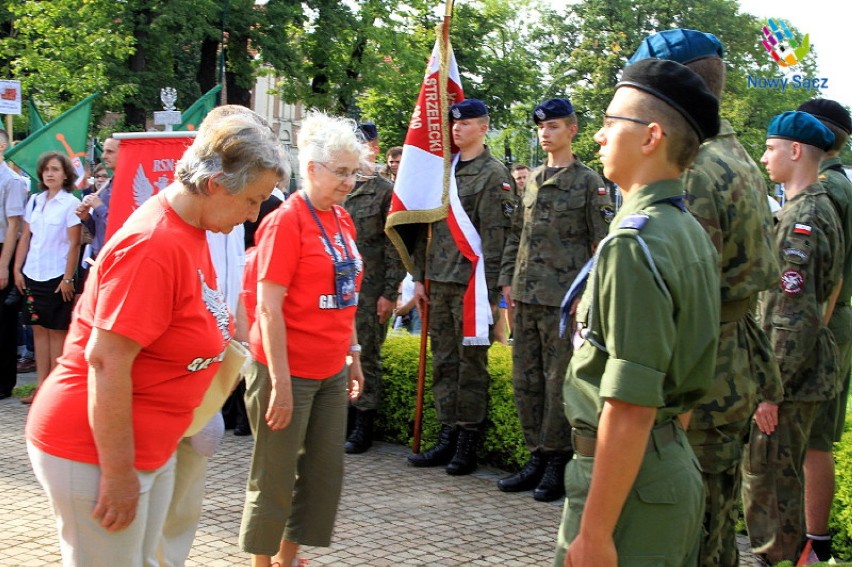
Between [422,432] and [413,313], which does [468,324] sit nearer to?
[422,432]

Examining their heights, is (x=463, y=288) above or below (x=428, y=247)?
below

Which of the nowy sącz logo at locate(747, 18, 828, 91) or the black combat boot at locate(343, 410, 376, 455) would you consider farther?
the nowy sącz logo at locate(747, 18, 828, 91)

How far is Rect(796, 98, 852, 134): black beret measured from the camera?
4980 millimetres

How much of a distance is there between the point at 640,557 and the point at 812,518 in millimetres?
2974

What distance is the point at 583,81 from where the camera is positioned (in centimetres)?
4825

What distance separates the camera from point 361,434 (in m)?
7.36

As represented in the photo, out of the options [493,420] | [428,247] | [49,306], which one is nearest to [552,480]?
[493,420]

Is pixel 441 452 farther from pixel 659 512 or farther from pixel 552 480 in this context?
pixel 659 512

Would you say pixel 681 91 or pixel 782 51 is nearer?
pixel 681 91

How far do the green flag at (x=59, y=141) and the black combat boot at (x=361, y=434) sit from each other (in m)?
4.55

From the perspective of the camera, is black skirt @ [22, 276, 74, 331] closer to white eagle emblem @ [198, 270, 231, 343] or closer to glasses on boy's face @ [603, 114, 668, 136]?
white eagle emblem @ [198, 270, 231, 343]

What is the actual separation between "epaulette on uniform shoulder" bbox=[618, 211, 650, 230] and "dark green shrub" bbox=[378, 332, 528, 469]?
14.5 ft

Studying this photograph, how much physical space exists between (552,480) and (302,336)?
241cm

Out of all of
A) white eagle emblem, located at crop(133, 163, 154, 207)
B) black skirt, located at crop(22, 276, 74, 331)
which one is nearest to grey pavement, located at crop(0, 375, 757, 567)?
black skirt, located at crop(22, 276, 74, 331)
